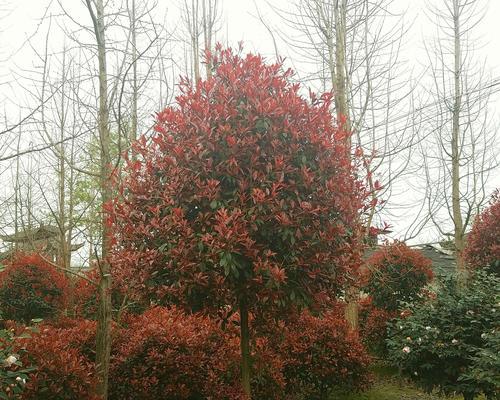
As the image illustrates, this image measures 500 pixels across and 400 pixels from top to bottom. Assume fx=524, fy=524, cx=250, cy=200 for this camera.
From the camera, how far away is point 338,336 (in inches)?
278

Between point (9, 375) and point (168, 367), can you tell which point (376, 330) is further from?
point (9, 375)

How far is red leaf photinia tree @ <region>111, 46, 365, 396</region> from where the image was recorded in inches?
145

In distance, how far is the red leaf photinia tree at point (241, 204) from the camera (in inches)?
145

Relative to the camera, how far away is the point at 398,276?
10.2 meters

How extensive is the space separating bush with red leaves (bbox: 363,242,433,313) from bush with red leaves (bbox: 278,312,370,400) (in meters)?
3.08

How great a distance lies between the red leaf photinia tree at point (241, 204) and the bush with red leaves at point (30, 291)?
17.8 feet

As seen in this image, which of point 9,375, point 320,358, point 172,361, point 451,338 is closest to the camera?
point 9,375

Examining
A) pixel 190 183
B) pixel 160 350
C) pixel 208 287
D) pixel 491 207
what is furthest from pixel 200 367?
pixel 491 207

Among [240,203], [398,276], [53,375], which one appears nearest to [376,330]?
[398,276]

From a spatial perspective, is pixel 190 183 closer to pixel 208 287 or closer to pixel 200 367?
pixel 208 287

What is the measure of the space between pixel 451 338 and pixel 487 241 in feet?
9.35

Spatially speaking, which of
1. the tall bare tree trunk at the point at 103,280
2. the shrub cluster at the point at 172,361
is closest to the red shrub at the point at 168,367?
the shrub cluster at the point at 172,361

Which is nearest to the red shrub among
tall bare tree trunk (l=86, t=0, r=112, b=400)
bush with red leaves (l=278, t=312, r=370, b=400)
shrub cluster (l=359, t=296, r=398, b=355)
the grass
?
tall bare tree trunk (l=86, t=0, r=112, b=400)

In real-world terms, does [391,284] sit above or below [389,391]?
above
